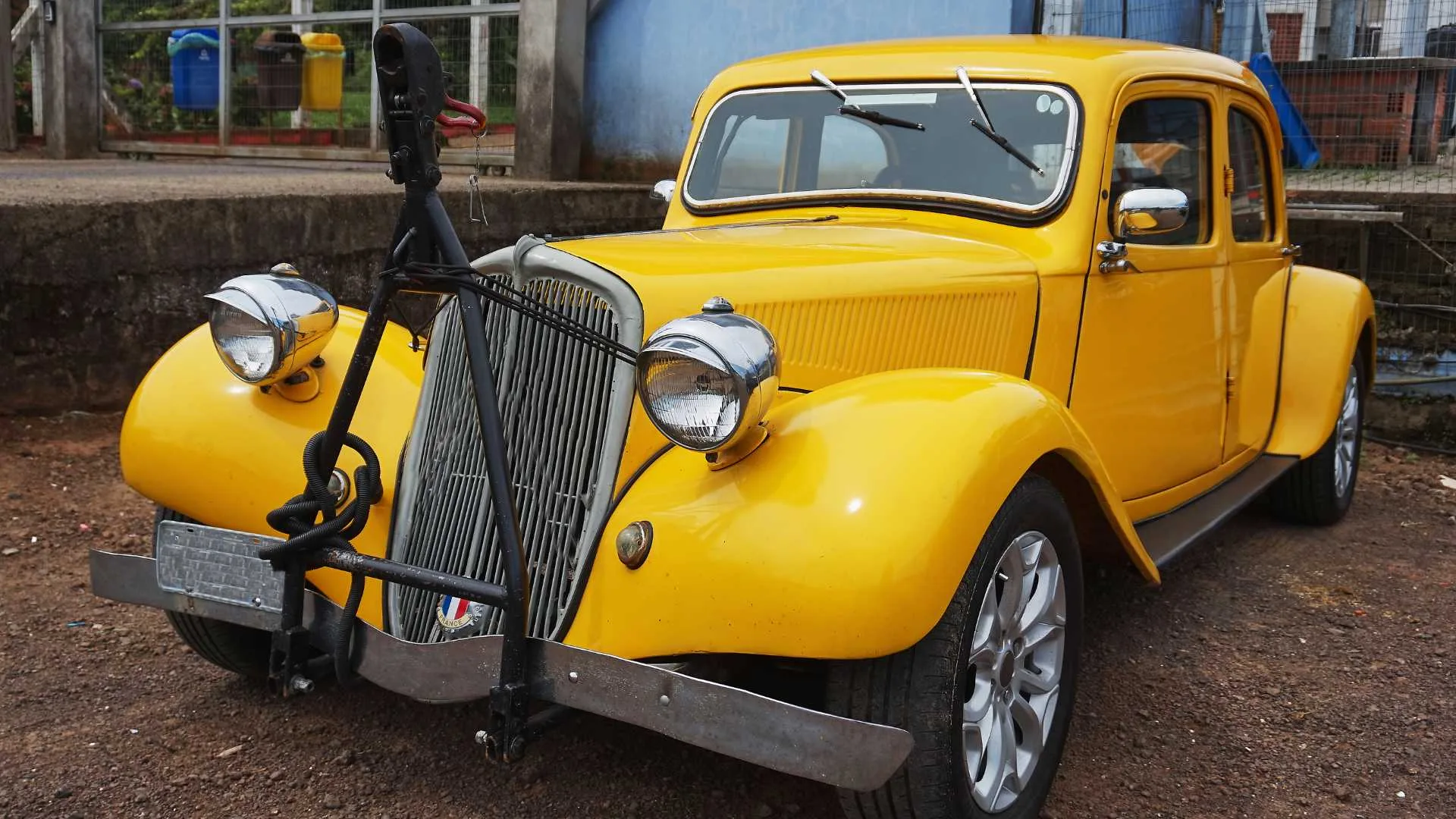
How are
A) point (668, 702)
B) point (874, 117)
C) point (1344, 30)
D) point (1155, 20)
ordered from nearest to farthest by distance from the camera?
point (668, 702) < point (874, 117) < point (1155, 20) < point (1344, 30)

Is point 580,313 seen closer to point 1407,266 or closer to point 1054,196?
point 1054,196

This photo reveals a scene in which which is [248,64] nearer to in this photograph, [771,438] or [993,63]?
[993,63]

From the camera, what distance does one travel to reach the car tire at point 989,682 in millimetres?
2301

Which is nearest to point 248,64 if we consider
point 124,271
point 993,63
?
point 124,271

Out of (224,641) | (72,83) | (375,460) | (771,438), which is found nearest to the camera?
(771,438)

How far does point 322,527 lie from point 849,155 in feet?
6.45

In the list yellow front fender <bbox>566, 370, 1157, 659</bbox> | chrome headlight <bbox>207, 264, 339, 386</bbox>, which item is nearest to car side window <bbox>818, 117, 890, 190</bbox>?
yellow front fender <bbox>566, 370, 1157, 659</bbox>

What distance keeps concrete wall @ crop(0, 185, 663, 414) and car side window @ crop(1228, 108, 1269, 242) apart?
4.03 meters

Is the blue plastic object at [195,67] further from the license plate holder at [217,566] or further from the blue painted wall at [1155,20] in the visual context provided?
the license plate holder at [217,566]

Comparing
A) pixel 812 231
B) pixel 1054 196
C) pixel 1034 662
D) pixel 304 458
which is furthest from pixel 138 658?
pixel 1054 196

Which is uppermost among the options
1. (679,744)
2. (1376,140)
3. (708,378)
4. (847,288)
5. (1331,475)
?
(1376,140)

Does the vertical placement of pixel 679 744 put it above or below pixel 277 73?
below

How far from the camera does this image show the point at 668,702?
7.22 ft

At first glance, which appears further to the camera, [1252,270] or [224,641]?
[1252,270]
